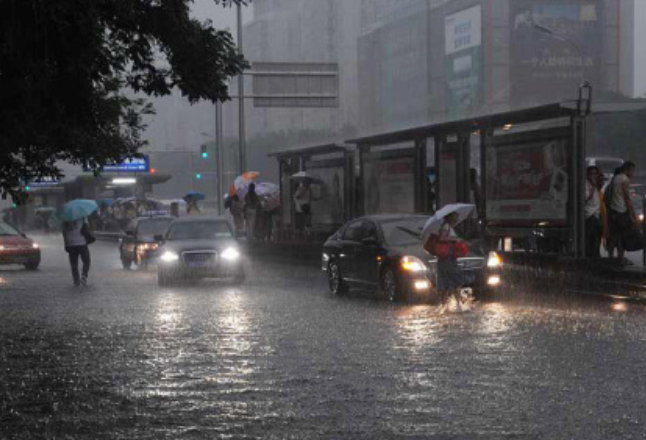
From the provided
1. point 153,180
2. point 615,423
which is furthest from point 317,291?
point 153,180

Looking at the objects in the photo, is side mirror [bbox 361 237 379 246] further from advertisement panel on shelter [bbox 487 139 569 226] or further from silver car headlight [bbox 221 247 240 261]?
silver car headlight [bbox 221 247 240 261]

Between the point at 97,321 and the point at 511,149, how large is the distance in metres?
9.52

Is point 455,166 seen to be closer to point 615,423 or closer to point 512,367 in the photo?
point 512,367

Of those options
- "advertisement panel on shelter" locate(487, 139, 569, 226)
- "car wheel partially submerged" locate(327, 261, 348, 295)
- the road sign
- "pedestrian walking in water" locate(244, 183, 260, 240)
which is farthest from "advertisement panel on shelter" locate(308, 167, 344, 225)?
"car wheel partially submerged" locate(327, 261, 348, 295)

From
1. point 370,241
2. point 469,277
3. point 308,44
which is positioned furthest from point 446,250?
point 308,44

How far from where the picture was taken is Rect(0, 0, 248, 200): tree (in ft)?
32.6

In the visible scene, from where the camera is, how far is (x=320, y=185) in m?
32.3

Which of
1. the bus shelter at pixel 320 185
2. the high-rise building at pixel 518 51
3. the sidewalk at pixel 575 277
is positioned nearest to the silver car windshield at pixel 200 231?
the bus shelter at pixel 320 185

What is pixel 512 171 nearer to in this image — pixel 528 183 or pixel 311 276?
pixel 528 183

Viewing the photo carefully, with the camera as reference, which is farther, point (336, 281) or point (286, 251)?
point (286, 251)

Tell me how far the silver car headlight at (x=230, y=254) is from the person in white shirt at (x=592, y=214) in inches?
293

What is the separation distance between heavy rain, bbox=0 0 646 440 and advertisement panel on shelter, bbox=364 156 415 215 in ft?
0.31

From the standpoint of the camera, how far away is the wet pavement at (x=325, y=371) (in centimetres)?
768

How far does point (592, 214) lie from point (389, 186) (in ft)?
27.7
